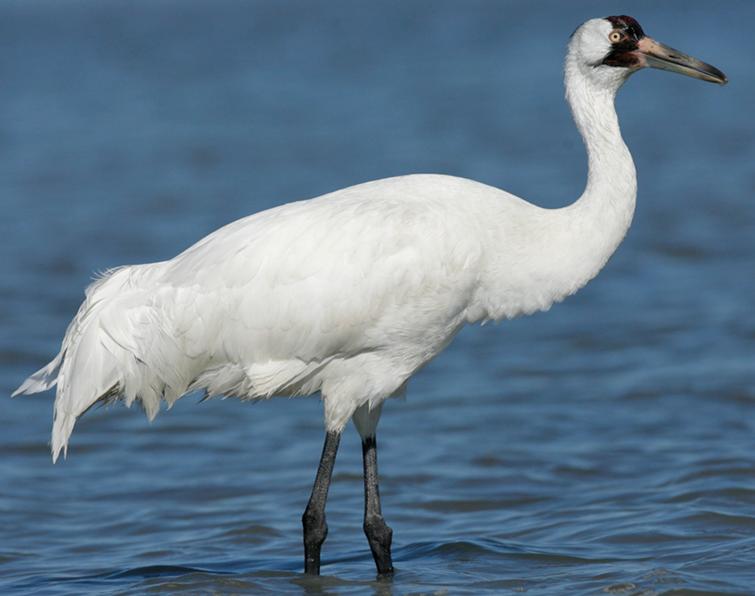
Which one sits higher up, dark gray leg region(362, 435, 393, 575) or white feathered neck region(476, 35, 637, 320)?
white feathered neck region(476, 35, 637, 320)

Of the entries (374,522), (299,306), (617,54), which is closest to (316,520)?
(374,522)

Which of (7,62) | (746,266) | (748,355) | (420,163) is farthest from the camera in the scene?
(7,62)

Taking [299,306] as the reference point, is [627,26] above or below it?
above

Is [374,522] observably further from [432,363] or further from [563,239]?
[432,363]

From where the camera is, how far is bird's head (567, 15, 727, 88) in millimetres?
9070

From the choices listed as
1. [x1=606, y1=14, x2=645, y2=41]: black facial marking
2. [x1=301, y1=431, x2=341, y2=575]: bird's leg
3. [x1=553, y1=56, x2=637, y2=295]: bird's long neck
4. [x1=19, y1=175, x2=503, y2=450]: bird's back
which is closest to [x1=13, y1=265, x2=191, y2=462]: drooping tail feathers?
[x1=19, y1=175, x2=503, y2=450]: bird's back

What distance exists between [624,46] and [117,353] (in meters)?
3.67

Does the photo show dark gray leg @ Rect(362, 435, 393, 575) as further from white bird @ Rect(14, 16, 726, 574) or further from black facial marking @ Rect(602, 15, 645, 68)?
black facial marking @ Rect(602, 15, 645, 68)

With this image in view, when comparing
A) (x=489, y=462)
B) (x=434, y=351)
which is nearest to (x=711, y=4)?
(x=489, y=462)

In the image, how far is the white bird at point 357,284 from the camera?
8789mm

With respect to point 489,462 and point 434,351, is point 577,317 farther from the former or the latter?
point 434,351

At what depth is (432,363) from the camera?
1501 cm

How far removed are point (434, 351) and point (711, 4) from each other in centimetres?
2752

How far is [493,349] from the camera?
15391 mm
